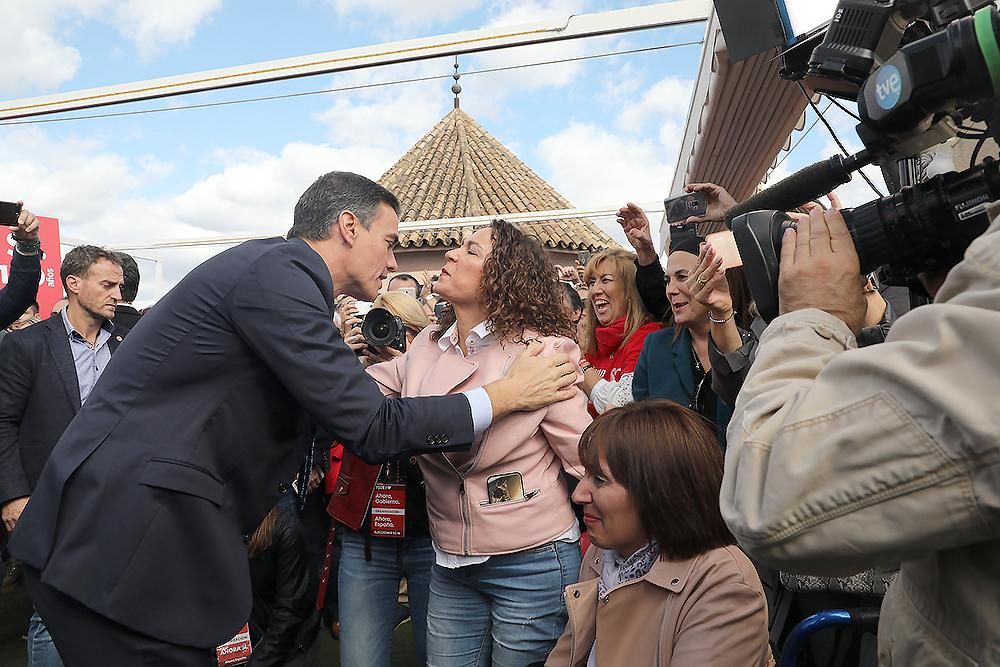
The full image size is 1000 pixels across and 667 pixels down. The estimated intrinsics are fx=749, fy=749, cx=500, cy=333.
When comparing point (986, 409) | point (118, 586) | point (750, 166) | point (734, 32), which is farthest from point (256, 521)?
point (750, 166)

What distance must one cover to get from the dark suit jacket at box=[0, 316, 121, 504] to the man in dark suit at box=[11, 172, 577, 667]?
5.90ft

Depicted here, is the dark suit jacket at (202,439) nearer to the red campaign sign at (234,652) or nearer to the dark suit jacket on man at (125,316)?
the red campaign sign at (234,652)

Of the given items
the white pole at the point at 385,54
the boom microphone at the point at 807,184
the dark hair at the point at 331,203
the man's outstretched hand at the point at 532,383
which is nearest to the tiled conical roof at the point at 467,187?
the white pole at the point at 385,54

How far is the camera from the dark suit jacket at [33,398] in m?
3.21

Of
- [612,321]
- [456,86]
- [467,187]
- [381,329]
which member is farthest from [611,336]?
[467,187]

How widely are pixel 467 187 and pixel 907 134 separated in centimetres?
1671

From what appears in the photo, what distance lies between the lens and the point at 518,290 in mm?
2330

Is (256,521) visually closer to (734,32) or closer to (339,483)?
(339,483)

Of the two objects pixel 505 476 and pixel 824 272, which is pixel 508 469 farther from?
pixel 824 272

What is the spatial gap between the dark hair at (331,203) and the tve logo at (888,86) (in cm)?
150

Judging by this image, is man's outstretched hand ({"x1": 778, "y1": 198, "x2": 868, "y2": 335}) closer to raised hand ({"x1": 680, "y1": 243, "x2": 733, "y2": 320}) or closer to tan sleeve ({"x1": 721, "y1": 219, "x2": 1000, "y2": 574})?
tan sleeve ({"x1": 721, "y1": 219, "x2": 1000, "y2": 574})

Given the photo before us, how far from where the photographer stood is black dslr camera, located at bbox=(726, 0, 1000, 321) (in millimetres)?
724

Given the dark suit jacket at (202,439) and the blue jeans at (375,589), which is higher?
the dark suit jacket at (202,439)

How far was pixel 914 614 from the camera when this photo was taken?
2.67 ft
